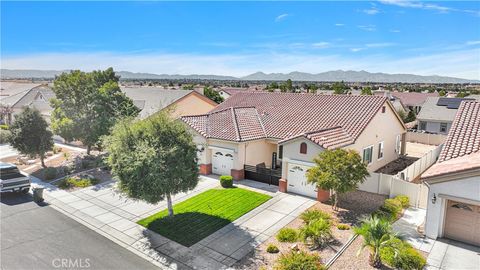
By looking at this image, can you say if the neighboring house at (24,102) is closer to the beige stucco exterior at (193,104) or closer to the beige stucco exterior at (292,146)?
the beige stucco exterior at (193,104)

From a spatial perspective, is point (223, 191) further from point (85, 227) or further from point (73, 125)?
point (73, 125)

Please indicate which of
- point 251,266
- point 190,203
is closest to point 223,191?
point 190,203

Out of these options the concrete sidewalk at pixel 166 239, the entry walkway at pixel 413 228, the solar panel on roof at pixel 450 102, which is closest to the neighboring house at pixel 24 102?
the concrete sidewalk at pixel 166 239

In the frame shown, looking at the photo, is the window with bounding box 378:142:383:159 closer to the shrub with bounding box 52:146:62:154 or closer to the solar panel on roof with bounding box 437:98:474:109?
the solar panel on roof with bounding box 437:98:474:109

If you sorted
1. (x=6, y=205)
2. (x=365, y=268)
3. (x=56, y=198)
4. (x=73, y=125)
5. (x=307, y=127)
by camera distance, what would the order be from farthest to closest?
(x=73, y=125)
(x=307, y=127)
(x=56, y=198)
(x=6, y=205)
(x=365, y=268)

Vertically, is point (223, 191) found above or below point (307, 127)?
below

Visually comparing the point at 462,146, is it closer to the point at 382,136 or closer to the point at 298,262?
the point at 382,136

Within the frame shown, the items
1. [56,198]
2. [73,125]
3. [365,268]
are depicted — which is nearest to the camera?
[365,268]

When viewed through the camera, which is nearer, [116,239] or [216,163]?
[116,239]
